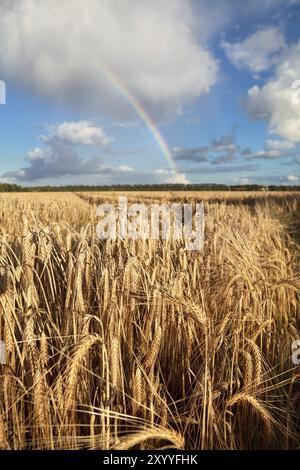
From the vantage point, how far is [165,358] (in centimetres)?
217

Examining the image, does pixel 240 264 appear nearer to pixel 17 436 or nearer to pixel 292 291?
pixel 292 291

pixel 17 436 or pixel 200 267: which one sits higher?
pixel 200 267

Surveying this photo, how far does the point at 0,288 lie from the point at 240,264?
1823 millimetres

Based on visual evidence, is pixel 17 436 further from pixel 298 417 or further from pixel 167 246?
pixel 167 246

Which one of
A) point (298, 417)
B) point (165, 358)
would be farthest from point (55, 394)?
point (298, 417)

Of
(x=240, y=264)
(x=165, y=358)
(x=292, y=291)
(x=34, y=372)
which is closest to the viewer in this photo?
(x=34, y=372)
